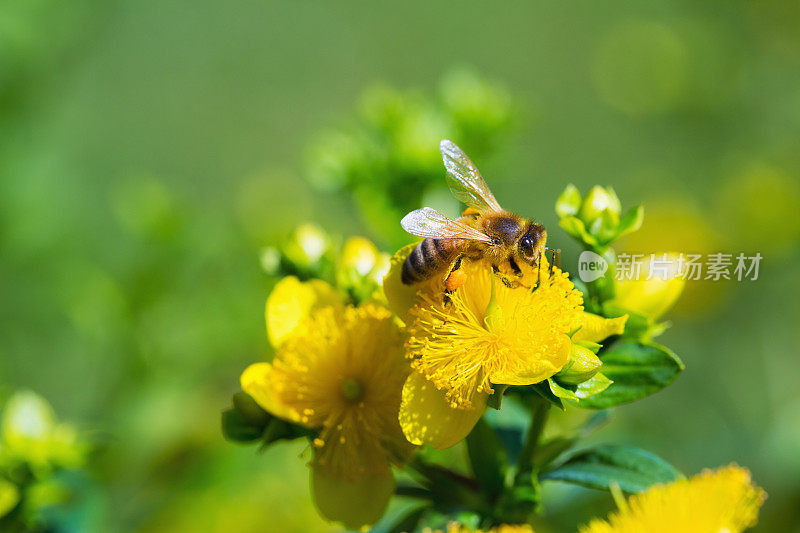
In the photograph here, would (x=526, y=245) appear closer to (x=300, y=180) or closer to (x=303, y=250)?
(x=303, y=250)

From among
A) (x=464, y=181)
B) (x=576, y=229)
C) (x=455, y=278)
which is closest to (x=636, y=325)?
(x=576, y=229)

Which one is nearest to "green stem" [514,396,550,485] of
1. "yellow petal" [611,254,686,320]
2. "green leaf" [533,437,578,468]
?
"green leaf" [533,437,578,468]

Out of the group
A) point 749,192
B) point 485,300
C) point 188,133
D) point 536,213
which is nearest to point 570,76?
→ point 536,213

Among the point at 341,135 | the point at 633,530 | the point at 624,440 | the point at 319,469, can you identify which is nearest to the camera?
the point at 633,530

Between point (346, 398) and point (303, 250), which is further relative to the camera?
point (303, 250)

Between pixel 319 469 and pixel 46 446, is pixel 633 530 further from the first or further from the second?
pixel 46 446

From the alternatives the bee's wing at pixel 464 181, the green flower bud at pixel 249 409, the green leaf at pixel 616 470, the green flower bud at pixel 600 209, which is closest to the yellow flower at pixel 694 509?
the green leaf at pixel 616 470

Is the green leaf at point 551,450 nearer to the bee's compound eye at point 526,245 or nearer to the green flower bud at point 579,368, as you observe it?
the green flower bud at point 579,368
